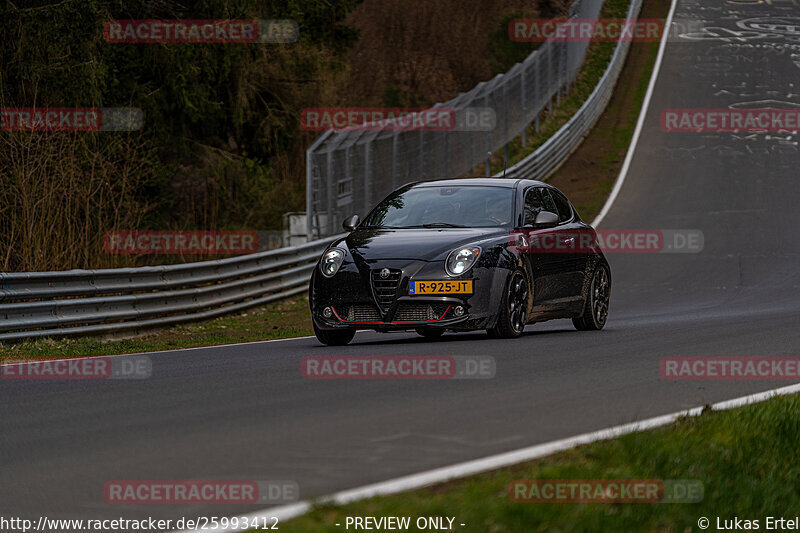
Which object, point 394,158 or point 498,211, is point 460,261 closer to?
point 498,211

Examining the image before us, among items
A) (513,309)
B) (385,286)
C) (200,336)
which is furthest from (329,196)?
(385,286)

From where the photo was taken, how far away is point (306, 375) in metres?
10.4

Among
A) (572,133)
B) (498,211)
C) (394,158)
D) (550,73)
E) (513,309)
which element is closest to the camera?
(513,309)

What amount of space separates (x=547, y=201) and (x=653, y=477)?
8498 mm

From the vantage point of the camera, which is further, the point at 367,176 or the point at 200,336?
the point at 367,176

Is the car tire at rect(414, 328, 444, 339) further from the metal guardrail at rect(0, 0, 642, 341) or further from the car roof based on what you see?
the metal guardrail at rect(0, 0, 642, 341)

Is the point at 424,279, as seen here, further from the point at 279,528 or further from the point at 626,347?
the point at 279,528

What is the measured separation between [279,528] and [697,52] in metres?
52.4

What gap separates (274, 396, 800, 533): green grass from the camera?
17.6ft

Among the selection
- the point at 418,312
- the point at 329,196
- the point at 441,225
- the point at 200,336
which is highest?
the point at 441,225

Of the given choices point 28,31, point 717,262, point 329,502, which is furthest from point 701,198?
point 329,502

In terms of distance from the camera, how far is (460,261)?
1238cm

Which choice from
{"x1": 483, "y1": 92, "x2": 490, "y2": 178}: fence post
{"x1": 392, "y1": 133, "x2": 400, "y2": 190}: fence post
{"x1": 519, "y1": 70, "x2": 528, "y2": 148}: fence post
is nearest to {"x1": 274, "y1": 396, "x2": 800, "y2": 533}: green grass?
{"x1": 392, "y1": 133, "x2": 400, "y2": 190}: fence post

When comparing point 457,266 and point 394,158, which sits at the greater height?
point 394,158
